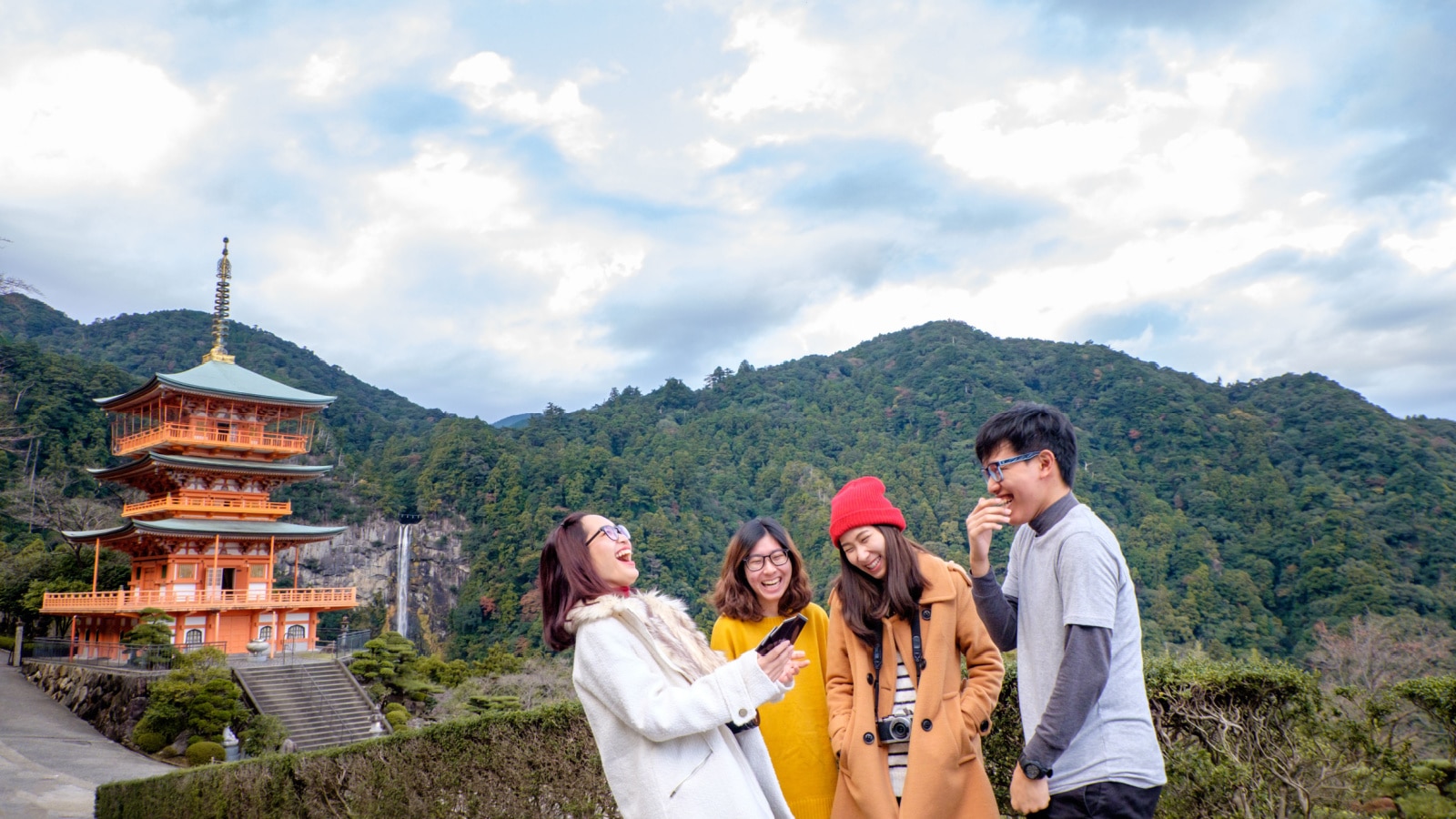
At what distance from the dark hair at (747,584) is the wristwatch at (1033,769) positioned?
1018mm

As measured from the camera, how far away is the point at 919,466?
43.1 meters

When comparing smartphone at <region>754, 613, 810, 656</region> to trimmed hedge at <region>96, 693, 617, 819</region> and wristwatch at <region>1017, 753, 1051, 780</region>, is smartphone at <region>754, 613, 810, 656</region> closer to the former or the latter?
wristwatch at <region>1017, 753, 1051, 780</region>

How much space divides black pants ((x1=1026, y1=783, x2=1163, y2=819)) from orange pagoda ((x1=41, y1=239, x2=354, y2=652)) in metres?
21.0

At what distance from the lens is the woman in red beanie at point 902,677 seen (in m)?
2.25

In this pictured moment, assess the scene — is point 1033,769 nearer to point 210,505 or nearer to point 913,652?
point 913,652

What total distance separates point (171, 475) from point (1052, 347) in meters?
50.6

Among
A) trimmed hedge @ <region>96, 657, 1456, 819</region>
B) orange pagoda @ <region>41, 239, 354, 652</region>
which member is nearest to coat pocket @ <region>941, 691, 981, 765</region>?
trimmed hedge @ <region>96, 657, 1456, 819</region>

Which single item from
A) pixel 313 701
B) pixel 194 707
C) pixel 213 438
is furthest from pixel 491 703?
pixel 213 438

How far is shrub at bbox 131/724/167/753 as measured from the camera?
15.5 meters

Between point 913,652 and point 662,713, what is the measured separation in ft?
2.57

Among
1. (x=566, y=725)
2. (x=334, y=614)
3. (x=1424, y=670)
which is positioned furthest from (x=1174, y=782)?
(x=334, y=614)

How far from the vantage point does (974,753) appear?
2.30 m

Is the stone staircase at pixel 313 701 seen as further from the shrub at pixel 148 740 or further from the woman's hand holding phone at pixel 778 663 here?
the woman's hand holding phone at pixel 778 663

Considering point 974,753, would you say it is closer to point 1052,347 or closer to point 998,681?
point 998,681
